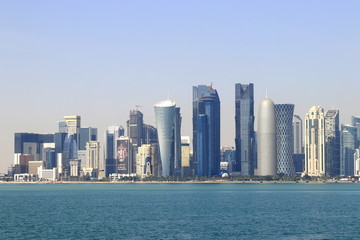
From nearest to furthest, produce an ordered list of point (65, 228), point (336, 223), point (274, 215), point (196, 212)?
point (65, 228)
point (336, 223)
point (274, 215)
point (196, 212)

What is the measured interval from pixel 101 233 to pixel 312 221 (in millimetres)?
38526

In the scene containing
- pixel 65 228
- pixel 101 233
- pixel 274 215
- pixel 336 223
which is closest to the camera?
pixel 101 233

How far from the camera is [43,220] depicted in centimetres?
13262

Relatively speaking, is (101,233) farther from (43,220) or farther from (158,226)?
(43,220)

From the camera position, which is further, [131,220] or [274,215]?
[274,215]

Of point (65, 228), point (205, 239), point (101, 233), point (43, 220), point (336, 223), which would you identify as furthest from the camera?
point (43, 220)

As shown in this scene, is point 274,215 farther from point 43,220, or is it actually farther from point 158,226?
Answer: point 43,220

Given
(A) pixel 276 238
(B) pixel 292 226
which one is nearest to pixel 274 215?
(B) pixel 292 226

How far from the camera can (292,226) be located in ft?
384

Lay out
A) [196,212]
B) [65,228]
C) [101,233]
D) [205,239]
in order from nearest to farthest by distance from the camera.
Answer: [205,239] < [101,233] < [65,228] < [196,212]

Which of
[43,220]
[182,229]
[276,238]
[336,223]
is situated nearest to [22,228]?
[43,220]

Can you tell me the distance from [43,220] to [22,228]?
15590mm

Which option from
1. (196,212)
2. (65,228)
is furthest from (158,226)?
(196,212)

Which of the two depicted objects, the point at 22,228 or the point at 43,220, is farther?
the point at 43,220
